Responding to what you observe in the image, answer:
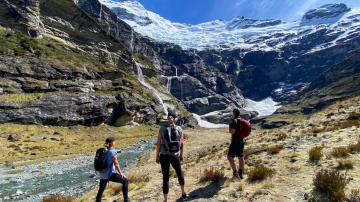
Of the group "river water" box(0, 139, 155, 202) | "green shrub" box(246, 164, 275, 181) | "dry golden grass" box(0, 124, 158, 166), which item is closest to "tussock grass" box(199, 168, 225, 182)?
"green shrub" box(246, 164, 275, 181)

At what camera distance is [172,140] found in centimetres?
746

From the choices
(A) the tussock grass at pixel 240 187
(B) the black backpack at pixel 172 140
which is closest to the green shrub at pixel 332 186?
(A) the tussock grass at pixel 240 187

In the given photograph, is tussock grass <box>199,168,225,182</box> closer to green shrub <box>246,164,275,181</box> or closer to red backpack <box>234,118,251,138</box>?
green shrub <box>246,164,275,181</box>

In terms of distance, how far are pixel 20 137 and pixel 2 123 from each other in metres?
12.8

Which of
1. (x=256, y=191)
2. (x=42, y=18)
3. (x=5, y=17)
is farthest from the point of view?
(x=42, y=18)

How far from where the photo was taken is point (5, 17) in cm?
8406

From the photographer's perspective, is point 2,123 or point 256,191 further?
point 2,123

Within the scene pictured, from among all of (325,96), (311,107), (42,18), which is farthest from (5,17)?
(325,96)

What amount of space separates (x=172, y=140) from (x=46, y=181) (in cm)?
1731

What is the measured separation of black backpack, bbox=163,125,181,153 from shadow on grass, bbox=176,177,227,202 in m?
2.34

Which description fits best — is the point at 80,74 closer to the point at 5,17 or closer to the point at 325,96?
the point at 5,17

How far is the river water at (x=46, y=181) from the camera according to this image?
1486 centimetres

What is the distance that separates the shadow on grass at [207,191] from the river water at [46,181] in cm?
1008

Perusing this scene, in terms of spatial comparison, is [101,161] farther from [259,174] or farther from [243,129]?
[259,174]
